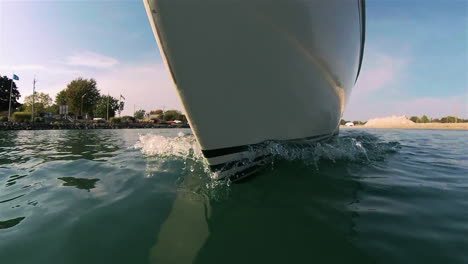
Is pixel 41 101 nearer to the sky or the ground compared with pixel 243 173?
nearer to the sky

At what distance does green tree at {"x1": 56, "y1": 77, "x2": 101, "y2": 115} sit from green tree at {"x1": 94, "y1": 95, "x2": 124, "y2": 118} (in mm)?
8672

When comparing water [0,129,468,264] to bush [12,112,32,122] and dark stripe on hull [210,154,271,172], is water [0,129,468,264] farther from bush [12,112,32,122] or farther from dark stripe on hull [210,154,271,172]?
bush [12,112,32,122]

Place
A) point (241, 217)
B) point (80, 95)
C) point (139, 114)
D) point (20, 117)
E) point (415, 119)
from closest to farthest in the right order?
point (241, 217) → point (20, 117) → point (80, 95) → point (415, 119) → point (139, 114)

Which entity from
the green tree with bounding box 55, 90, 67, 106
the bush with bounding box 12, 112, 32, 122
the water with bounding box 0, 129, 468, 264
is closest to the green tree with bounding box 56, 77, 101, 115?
the green tree with bounding box 55, 90, 67, 106

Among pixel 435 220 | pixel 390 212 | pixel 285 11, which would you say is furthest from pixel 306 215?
pixel 285 11

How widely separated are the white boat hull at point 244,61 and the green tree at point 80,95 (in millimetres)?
54743

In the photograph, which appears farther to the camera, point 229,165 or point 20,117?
point 20,117

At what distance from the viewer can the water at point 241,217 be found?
5.42ft

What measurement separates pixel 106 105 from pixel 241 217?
235ft

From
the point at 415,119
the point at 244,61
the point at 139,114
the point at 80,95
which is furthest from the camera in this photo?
the point at 139,114

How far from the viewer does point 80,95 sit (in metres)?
49.3

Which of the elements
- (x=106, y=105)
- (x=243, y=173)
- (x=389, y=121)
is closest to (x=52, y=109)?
(x=106, y=105)

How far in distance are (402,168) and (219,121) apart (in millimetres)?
3727

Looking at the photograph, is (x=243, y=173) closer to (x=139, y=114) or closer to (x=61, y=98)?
(x=61, y=98)
